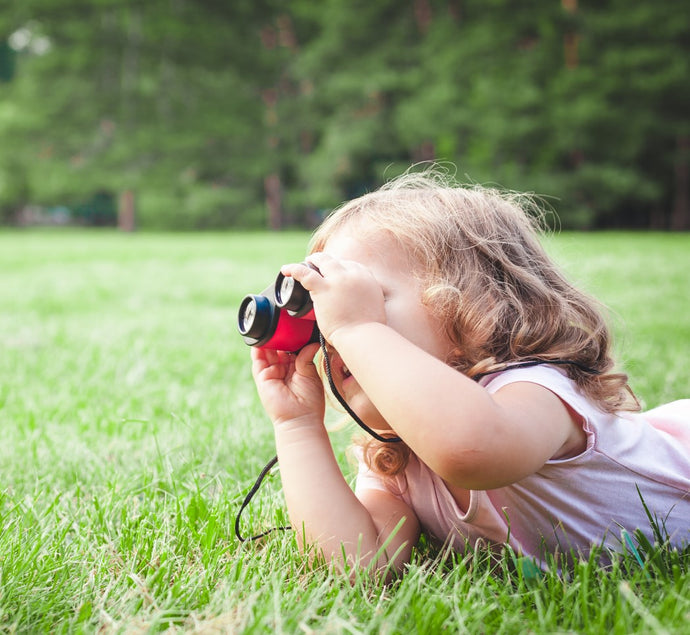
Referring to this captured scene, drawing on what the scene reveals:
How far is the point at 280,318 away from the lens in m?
1.28

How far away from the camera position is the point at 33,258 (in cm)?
879

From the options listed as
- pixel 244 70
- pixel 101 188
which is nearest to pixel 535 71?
pixel 244 70

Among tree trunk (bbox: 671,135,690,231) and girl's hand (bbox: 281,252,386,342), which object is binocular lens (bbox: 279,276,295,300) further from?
tree trunk (bbox: 671,135,690,231)

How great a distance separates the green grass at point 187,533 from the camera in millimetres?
1004

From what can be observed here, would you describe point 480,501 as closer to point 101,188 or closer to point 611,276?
point 611,276

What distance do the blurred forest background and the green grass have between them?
666 inches

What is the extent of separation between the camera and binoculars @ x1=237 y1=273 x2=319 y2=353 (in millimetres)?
1192

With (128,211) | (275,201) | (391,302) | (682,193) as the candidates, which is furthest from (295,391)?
(128,211)

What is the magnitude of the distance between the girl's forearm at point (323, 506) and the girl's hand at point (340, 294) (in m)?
0.29

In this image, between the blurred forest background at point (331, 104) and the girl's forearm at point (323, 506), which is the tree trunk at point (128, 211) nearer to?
the blurred forest background at point (331, 104)

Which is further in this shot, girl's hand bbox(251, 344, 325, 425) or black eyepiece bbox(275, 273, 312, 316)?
girl's hand bbox(251, 344, 325, 425)

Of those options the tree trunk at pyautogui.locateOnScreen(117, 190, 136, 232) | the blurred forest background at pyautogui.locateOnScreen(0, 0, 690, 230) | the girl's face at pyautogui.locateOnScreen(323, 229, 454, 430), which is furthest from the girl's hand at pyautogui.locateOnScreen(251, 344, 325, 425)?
the tree trunk at pyautogui.locateOnScreen(117, 190, 136, 232)

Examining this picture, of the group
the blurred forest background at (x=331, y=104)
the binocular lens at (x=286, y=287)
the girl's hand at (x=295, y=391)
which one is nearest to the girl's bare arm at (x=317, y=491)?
the girl's hand at (x=295, y=391)

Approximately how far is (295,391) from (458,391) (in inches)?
18.8
